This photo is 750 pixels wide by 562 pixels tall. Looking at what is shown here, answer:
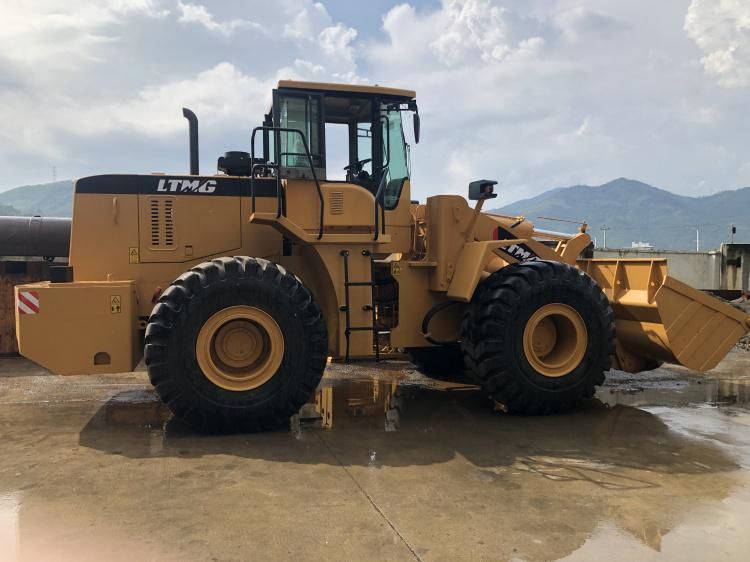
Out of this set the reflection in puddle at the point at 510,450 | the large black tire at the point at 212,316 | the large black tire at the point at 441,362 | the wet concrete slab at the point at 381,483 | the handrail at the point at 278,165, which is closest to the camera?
the wet concrete slab at the point at 381,483

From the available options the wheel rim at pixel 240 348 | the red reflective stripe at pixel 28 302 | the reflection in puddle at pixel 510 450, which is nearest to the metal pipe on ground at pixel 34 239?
the reflection in puddle at pixel 510 450

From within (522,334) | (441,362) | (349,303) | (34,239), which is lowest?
(441,362)

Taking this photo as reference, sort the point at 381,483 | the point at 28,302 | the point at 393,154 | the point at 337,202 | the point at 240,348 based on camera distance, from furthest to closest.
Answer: the point at 393,154 → the point at 337,202 → the point at 240,348 → the point at 28,302 → the point at 381,483

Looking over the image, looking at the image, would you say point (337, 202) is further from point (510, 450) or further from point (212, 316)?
point (510, 450)

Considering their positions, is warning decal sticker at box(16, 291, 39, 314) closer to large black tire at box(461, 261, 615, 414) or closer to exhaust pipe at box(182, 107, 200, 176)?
exhaust pipe at box(182, 107, 200, 176)

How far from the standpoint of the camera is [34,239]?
33.9 feet

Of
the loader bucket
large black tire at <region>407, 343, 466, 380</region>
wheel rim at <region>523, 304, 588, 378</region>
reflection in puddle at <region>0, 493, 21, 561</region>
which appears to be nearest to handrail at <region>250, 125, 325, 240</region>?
wheel rim at <region>523, 304, 588, 378</region>

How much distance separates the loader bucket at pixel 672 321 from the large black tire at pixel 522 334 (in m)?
0.65

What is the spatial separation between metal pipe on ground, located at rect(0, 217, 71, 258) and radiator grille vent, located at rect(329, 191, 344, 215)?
6.26 m

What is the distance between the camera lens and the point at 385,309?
22.5 ft

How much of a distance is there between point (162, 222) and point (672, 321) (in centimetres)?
545

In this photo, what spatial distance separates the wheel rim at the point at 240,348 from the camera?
5.37 metres

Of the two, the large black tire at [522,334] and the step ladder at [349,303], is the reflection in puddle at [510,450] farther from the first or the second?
the step ladder at [349,303]

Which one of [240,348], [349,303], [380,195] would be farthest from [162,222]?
[380,195]
